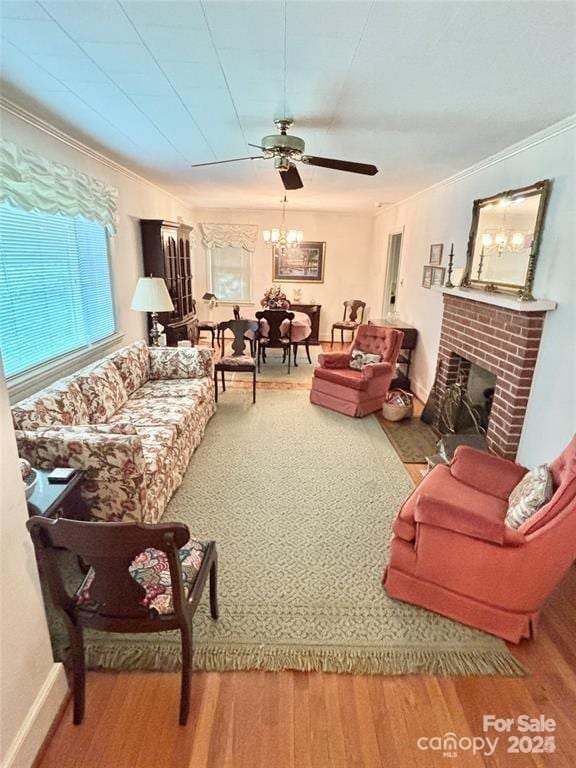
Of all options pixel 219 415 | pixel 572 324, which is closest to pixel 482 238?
pixel 572 324

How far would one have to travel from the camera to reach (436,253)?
449 centimetres

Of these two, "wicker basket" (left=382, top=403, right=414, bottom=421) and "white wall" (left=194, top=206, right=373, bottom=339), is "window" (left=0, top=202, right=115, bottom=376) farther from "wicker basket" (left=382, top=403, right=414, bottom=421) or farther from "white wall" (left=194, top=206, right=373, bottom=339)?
"white wall" (left=194, top=206, right=373, bottom=339)

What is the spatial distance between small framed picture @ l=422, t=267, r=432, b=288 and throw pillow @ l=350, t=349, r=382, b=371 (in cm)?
113

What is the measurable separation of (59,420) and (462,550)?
2.30 metres

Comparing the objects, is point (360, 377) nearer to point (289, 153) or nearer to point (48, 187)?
point (289, 153)

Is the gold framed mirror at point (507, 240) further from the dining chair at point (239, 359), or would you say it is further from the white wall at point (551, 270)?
the dining chair at point (239, 359)

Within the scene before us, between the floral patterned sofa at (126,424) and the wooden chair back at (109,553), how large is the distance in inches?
28.7

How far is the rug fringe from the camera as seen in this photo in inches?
64.6

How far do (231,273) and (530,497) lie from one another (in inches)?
272

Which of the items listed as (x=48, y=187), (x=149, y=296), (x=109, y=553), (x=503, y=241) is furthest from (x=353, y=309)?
(x=109, y=553)

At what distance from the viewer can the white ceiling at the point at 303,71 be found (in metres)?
1.43

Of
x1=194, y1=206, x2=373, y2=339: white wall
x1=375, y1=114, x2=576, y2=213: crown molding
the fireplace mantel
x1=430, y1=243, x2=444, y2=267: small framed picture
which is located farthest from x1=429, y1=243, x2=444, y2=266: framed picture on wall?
x1=194, y1=206, x2=373, y2=339: white wall

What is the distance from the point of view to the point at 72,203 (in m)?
3.03

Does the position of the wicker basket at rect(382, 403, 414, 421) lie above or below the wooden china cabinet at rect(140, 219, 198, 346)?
below
